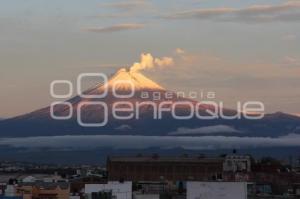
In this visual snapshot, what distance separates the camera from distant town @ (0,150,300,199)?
187 ft

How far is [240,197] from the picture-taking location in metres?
55.8

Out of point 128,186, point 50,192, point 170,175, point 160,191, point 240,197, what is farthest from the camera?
point 170,175

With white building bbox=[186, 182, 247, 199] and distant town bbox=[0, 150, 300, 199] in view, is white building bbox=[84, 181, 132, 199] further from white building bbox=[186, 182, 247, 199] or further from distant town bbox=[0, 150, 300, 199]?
white building bbox=[186, 182, 247, 199]

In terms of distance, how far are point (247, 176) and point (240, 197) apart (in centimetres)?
4337

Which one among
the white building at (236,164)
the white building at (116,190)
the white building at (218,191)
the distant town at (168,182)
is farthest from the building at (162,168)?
the white building at (218,191)

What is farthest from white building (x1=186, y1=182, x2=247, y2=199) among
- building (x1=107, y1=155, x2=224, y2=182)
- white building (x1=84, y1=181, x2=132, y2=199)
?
building (x1=107, y1=155, x2=224, y2=182)

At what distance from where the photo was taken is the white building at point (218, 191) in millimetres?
55719

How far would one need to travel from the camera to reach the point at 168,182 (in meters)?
107

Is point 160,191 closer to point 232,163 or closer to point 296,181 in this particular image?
point 296,181

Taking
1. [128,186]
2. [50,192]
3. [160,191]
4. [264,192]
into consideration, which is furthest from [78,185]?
[50,192]

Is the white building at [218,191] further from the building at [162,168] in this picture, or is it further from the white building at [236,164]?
the building at [162,168]

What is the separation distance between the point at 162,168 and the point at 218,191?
76331 mm

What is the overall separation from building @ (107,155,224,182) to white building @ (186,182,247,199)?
68.3 meters

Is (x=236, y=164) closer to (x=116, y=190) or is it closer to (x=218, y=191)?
(x=116, y=190)
